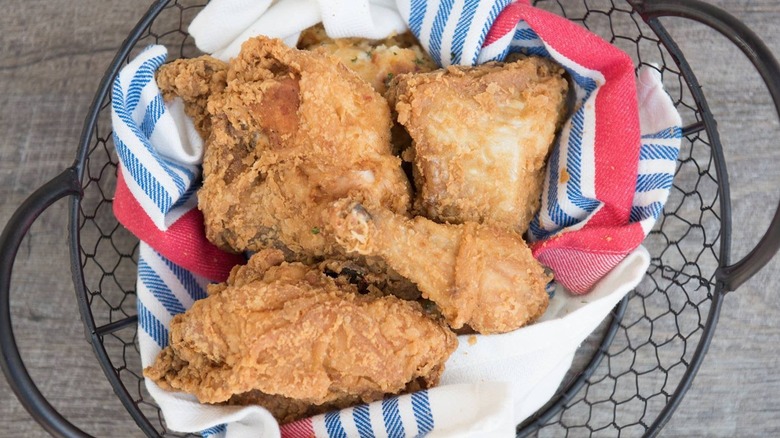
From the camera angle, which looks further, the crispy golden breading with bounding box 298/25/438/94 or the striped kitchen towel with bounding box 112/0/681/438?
the crispy golden breading with bounding box 298/25/438/94

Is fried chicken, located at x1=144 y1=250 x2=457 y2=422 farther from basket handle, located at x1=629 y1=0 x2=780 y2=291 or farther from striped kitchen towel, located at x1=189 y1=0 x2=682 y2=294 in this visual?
basket handle, located at x1=629 y1=0 x2=780 y2=291

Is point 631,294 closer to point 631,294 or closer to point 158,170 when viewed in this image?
point 631,294

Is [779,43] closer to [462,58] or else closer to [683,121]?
[683,121]

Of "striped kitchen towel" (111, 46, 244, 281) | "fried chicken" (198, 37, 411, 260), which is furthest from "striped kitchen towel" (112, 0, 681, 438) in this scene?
"fried chicken" (198, 37, 411, 260)

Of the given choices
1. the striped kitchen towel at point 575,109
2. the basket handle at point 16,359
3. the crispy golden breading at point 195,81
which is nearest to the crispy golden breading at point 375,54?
the striped kitchen towel at point 575,109

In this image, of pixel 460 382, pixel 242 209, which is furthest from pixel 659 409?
A: pixel 242 209

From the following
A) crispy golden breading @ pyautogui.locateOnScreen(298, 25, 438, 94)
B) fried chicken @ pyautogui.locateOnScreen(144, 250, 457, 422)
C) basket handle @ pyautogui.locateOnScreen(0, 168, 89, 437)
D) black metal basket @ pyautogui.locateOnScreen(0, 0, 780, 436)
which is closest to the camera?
fried chicken @ pyautogui.locateOnScreen(144, 250, 457, 422)
